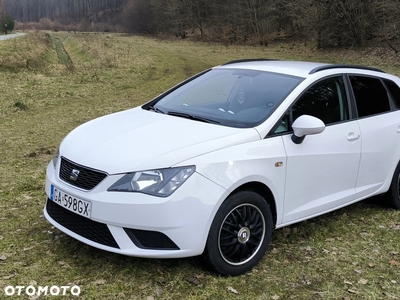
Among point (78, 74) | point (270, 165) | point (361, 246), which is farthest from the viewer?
point (78, 74)

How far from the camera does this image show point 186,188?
3.06 meters

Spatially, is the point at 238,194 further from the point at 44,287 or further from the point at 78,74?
the point at 78,74

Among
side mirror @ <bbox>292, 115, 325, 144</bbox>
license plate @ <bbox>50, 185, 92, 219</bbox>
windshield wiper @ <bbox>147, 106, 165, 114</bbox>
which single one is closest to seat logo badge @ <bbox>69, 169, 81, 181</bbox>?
license plate @ <bbox>50, 185, 92, 219</bbox>

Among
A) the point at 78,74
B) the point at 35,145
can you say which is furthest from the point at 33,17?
the point at 35,145

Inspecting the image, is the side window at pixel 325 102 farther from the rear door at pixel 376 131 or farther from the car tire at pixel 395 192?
the car tire at pixel 395 192

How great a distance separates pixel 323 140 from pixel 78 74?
15.1 metres

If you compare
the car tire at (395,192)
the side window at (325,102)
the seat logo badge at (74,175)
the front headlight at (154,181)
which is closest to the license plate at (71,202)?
the seat logo badge at (74,175)

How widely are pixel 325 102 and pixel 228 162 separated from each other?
141 cm

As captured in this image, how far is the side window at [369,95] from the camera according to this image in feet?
14.6

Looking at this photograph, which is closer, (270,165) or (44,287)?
(44,287)

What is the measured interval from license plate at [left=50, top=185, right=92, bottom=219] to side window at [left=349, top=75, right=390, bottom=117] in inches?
111

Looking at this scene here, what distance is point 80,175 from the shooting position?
10.8ft

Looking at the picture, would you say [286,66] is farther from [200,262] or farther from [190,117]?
[200,262]

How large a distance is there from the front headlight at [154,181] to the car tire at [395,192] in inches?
111
